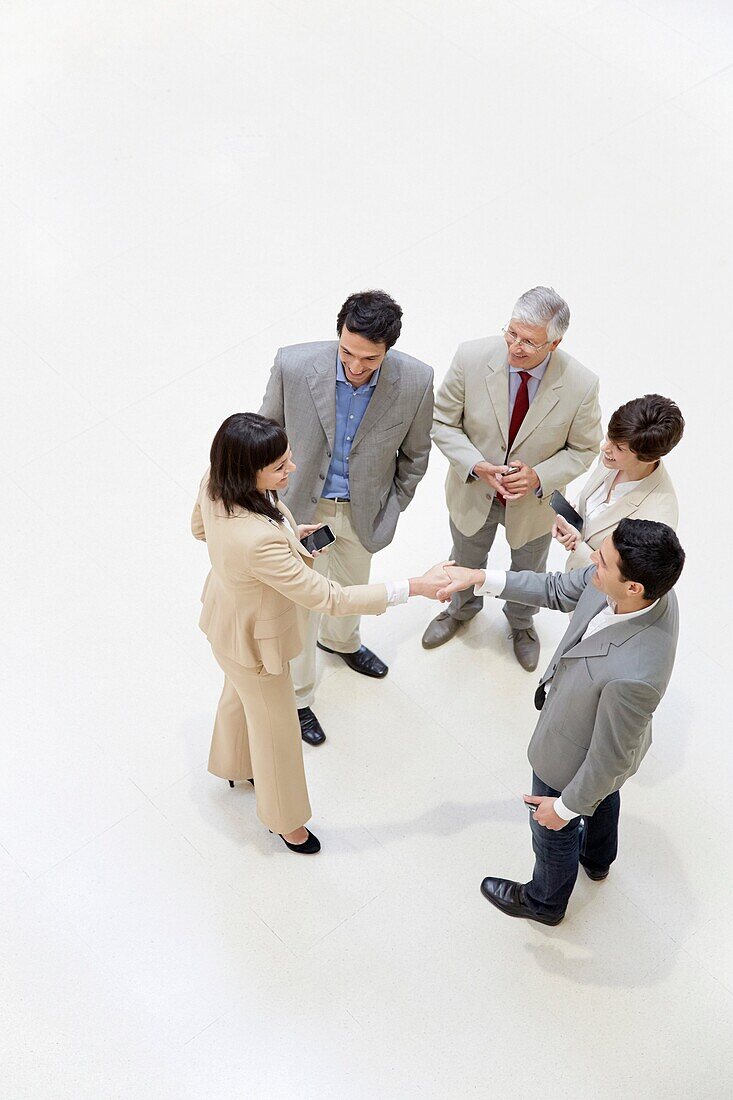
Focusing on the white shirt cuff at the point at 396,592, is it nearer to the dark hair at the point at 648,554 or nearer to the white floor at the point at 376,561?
the dark hair at the point at 648,554

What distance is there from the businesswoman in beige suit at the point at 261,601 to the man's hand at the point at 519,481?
1.61 ft

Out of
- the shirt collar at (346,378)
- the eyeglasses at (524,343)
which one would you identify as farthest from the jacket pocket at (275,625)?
the eyeglasses at (524,343)

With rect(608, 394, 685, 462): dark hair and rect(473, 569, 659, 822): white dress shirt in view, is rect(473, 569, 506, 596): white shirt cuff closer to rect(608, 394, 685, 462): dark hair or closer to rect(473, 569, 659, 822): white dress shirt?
rect(473, 569, 659, 822): white dress shirt

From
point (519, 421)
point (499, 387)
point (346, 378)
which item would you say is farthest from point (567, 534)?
point (346, 378)

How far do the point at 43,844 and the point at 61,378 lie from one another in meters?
2.39

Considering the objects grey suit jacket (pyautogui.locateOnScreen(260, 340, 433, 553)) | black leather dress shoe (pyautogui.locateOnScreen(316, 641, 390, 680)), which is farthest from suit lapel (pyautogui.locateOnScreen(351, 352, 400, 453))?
black leather dress shoe (pyautogui.locateOnScreen(316, 641, 390, 680))

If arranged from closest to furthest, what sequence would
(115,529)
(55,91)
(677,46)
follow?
(115,529) < (55,91) < (677,46)

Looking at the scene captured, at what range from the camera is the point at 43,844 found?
3.86 metres

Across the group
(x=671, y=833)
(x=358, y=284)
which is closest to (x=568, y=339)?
(x=358, y=284)

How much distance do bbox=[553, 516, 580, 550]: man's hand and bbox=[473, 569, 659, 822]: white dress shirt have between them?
39 centimetres

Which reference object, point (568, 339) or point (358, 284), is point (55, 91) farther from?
point (568, 339)

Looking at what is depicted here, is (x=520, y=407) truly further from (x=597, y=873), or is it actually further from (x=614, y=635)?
(x=597, y=873)

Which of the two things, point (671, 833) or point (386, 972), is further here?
point (671, 833)

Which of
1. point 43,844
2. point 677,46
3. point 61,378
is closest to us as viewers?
point 43,844
